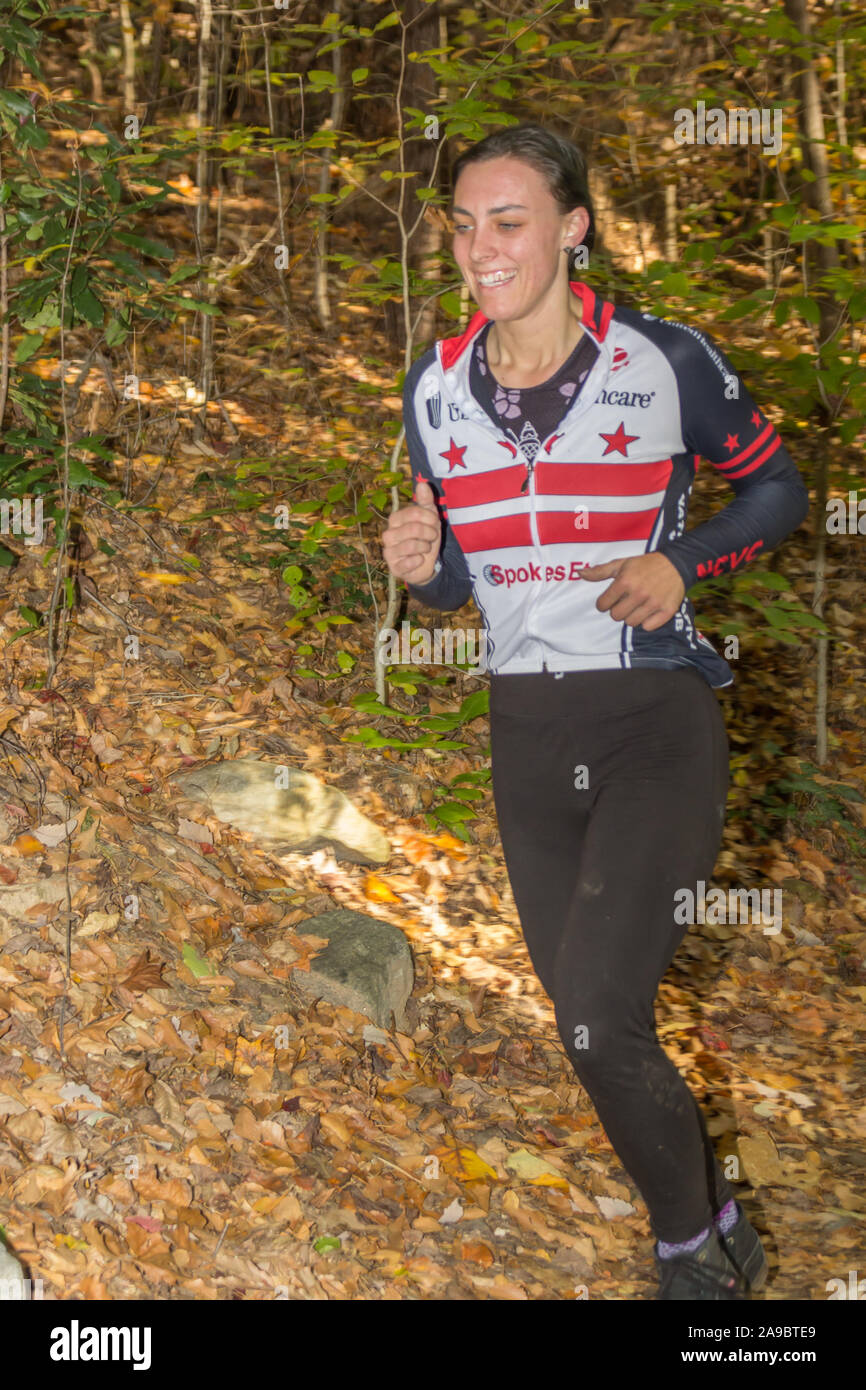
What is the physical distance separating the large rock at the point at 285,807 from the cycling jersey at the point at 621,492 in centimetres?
249

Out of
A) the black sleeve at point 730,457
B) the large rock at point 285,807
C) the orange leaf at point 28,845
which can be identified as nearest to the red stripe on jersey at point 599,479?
the black sleeve at point 730,457

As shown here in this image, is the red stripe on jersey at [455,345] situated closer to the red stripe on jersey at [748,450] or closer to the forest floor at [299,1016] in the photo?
the red stripe on jersey at [748,450]

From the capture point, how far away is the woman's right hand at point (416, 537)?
2.82 metres

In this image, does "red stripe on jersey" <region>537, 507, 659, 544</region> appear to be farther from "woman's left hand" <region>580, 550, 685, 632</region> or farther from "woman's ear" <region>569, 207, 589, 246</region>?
"woman's ear" <region>569, 207, 589, 246</region>

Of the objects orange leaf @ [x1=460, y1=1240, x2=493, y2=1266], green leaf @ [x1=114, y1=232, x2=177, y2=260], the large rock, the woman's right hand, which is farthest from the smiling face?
the large rock

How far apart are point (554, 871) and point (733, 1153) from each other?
6.69ft

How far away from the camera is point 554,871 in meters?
2.79

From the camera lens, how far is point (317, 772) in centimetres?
556

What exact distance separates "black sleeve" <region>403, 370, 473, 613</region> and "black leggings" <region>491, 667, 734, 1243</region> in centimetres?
34

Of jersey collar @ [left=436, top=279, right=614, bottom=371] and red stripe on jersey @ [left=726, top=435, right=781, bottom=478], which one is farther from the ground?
jersey collar @ [left=436, top=279, right=614, bottom=371]

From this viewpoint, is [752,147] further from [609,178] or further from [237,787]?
[237,787]

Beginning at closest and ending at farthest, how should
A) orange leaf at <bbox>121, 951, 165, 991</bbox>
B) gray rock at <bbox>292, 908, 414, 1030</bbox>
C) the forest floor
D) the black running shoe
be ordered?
the black running shoe, the forest floor, orange leaf at <bbox>121, 951, 165, 991</bbox>, gray rock at <bbox>292, 908, 414, 1030</bbox>

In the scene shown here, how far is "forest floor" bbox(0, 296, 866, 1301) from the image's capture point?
346cm

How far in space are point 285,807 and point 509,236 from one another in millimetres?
2979
